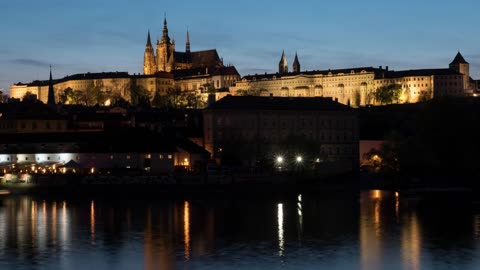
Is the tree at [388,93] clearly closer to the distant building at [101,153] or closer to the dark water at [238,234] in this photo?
the distant building at [101,153]

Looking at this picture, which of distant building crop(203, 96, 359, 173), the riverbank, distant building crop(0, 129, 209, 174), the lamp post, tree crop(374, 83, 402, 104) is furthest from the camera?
tree crop(374, 83, 402, 104)

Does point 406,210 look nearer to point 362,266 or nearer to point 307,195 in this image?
point 307,195

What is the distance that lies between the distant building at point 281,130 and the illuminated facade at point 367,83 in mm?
84582

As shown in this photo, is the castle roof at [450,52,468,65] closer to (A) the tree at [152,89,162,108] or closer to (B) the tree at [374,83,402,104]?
(B) the tree at [374,83,402,104]

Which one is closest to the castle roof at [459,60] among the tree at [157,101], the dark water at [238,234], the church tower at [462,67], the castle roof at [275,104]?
the church tower at [462,67]

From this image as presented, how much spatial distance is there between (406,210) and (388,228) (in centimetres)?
819

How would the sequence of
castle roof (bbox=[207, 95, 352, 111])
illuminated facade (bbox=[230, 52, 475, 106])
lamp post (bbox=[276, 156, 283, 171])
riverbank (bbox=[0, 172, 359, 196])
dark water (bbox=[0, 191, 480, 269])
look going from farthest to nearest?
illuminated facade (bbox=[230, 52, 475, 106]) → castle roof (bbox=[207, 95, 352, 111]) → lamp post (bbox=[276, 156, 283, 171]) → riverbank (bbox=[0, 172, 359, 196]) → dark water (bbox=[0, 191, 480, 269])

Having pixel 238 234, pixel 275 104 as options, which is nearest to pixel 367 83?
pixel 275 104

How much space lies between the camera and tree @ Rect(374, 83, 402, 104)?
170375 millimetres

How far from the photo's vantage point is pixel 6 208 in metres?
49.6

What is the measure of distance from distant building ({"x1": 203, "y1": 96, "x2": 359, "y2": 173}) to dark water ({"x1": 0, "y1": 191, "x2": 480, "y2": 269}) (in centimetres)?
1979

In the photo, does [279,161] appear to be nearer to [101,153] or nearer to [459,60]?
[101,153]

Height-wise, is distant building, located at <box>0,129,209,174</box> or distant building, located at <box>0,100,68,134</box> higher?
distant building, located at <box>0,100,68,134</box>

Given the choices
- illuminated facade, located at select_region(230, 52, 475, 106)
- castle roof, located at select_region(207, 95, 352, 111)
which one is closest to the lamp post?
castle roof, located at select_region(207, 95, 352, 111)
